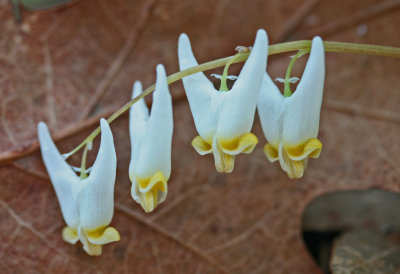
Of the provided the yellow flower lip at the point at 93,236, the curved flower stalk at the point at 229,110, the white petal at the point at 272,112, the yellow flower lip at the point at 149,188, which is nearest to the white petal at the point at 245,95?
the curved flower stalk at the point at 229,110

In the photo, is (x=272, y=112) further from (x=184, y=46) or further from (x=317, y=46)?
(x=184, y=46)

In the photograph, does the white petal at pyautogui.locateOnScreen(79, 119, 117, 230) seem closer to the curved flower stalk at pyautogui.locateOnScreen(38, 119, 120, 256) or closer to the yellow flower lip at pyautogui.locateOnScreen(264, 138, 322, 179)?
the curved flower stalk at pyautogui.locateOnScreen(38, 119, 120, 256)

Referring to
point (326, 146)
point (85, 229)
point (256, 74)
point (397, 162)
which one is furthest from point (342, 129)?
point (85, 229)

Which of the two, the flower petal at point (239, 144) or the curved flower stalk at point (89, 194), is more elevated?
the flower petal at point (239, 144)

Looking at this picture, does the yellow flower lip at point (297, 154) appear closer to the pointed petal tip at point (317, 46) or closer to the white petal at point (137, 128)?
the pointed petal tip at point (317, 46)

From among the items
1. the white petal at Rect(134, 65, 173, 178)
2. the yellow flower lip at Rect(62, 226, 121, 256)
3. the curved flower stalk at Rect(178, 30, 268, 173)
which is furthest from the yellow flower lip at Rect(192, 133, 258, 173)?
the yellow flower lip at Rect(62, 226, 121, 256)

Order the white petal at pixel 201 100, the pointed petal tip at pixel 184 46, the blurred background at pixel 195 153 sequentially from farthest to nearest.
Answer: the blurred background at pixel 195 153 < the pointed petal tip at pixel 184 46 < the white petal at pixel 201 100

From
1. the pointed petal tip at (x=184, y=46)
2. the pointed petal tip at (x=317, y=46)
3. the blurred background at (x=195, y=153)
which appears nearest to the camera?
the pointed petal tip at (x=317, y=46)

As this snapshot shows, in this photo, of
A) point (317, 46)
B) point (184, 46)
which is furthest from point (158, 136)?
point (317, 46)

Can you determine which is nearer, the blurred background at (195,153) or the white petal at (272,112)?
the white petal at (272,112)
